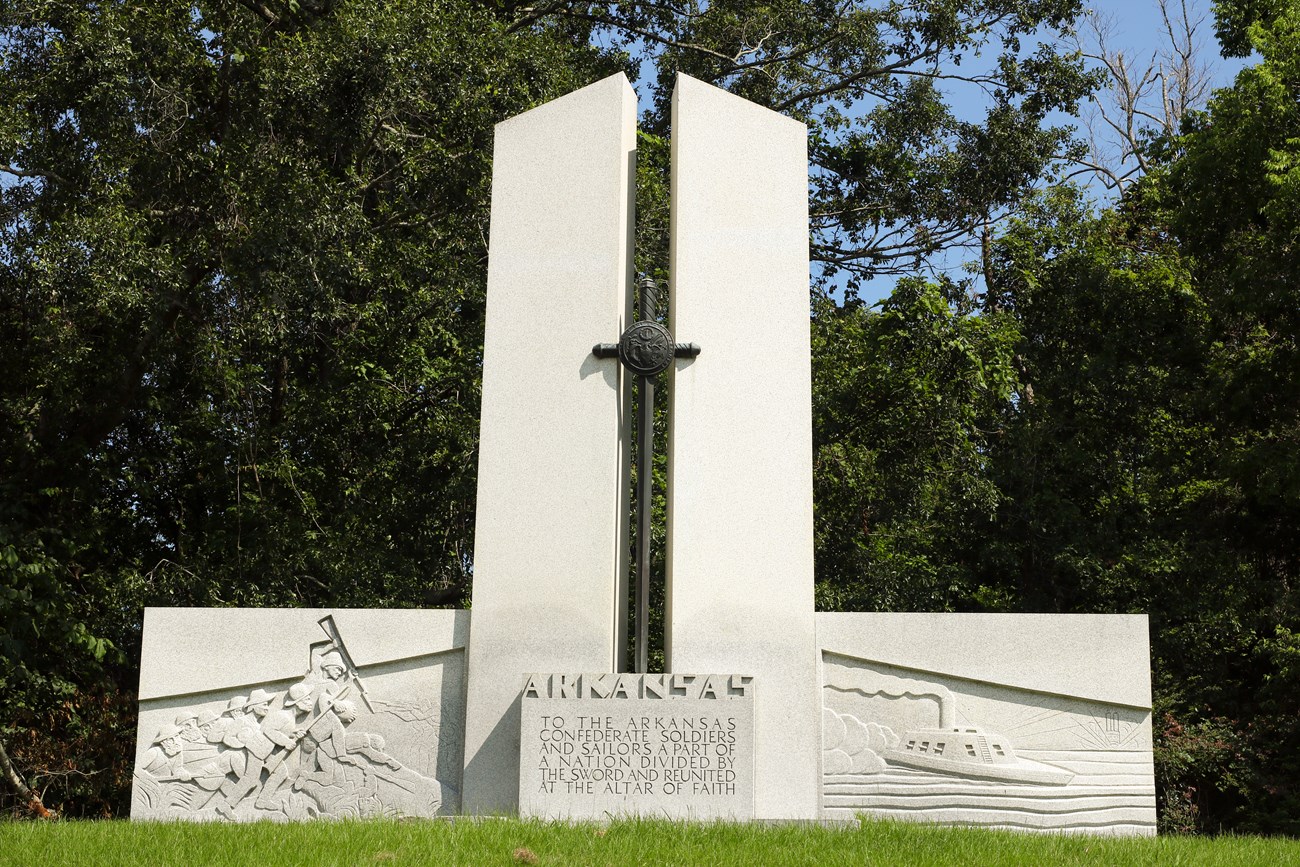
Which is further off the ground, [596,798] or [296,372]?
[296,372]

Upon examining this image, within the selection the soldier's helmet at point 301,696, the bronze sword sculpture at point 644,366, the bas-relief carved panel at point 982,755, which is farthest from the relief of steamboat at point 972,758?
the soldier's helmet at point 301,696

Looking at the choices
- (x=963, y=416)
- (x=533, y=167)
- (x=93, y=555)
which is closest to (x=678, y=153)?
(x=533, y=167)

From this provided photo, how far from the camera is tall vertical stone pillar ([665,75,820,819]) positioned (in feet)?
25.6

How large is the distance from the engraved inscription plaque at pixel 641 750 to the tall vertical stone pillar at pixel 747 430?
0.26 metres

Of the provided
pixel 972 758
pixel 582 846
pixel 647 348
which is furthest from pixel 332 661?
pixel 972 758

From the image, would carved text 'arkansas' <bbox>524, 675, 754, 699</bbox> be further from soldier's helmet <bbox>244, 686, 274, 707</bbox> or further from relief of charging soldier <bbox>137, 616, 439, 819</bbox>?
soldier's helmet <bbox>244, 686, 274, 707</bbox>

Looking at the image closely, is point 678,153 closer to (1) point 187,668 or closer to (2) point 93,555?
(1) point 187,668

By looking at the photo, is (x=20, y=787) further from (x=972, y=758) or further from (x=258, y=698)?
(x=972, y=758)

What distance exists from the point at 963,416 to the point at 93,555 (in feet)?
34.0

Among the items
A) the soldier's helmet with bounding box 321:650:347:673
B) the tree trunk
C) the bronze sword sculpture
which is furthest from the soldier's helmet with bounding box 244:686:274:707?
the tree trunk

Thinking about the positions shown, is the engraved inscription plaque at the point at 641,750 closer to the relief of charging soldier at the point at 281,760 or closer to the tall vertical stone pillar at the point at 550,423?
the tall vertical stone pillar at the point at 550,423

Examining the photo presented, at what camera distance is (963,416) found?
15648mm

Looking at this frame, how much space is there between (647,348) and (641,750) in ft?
7.88

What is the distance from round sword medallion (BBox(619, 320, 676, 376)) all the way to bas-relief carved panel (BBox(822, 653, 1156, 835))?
86.8 inches
